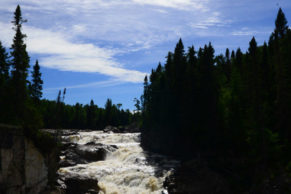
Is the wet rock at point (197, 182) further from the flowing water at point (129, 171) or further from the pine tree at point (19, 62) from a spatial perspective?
the pine tree at point (19, 62)

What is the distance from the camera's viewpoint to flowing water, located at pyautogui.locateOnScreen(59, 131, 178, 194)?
109 ft

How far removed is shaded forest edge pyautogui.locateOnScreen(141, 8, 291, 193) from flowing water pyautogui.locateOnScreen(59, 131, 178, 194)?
146 inches

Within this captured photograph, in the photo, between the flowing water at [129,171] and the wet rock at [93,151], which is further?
the wet rock at [93,151]

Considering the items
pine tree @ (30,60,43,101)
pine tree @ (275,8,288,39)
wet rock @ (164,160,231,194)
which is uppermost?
pine tree @ (275,8,288,39)

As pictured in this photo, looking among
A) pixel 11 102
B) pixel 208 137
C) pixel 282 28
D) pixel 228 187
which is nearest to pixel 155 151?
pixel 208 137

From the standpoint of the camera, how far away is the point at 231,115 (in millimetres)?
Answer: 41875

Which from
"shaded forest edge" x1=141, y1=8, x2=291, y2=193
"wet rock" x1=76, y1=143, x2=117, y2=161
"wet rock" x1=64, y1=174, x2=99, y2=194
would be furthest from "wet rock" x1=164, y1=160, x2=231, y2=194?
"wet rock" x1=76, y1=143, x2=117, y2=161

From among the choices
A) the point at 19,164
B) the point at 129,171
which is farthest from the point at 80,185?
the point at 19,164

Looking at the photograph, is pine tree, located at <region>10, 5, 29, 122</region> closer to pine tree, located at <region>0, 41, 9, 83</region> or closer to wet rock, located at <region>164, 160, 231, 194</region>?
pine tree, located at <region>0, 41, 9, 83</region>

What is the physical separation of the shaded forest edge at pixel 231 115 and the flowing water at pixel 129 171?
12.2 feet

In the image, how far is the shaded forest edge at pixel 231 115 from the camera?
32.8 metres

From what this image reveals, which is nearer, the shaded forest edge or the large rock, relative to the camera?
the shaded forest edge

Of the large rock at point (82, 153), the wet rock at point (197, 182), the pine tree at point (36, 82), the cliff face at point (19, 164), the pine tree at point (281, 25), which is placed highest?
the pine tree at point (281, 25)

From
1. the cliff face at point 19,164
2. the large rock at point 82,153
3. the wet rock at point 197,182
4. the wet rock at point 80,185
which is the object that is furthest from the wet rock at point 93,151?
the cliff face at point 19,164
